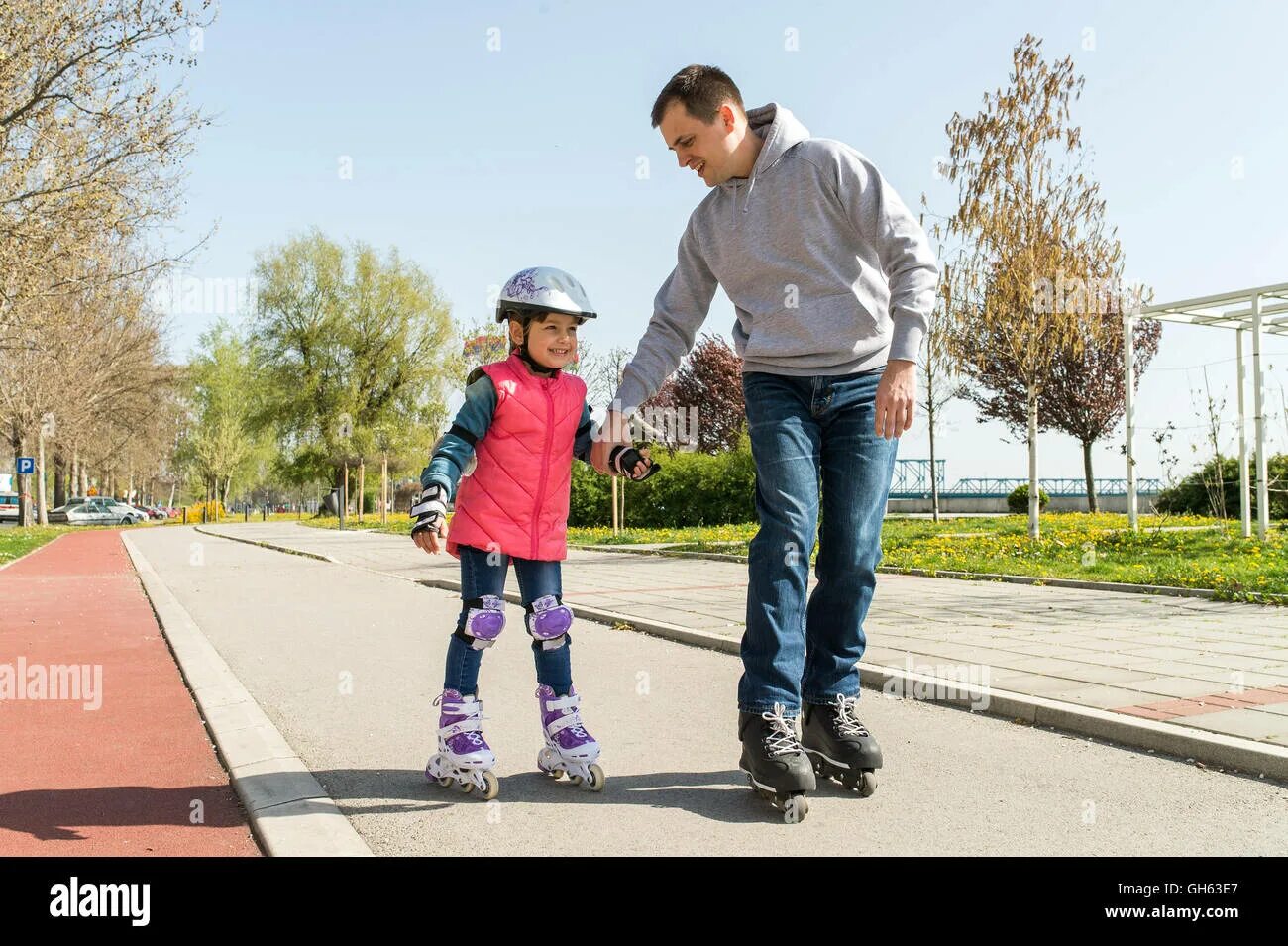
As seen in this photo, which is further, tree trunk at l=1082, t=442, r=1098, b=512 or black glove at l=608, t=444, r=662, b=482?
tree trunk at l=1082, t=442, r=1098, b=512

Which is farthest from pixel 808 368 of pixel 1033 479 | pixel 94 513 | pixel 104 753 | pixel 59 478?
pixel 59 478

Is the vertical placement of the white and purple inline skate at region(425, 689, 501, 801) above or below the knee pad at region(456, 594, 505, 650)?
below

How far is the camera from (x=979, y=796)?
132 inches

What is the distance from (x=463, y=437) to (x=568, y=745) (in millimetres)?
1047

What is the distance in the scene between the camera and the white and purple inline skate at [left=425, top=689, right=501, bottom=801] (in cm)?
339

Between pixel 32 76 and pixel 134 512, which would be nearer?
pixel 32 76

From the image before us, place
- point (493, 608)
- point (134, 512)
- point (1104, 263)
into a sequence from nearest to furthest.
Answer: point (493, 608), point (1104, 263), point (134, 512)

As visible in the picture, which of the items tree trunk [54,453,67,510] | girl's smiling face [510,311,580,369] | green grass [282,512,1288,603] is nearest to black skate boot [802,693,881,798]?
girl's smiling face [510,311,580,369]

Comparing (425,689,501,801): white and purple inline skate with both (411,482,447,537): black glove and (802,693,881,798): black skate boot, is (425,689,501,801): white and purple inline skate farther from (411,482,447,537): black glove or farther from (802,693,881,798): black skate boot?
(802,693,881,798): black skate boot

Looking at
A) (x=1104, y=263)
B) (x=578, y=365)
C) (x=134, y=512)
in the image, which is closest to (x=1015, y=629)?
(x=1104, y=263)

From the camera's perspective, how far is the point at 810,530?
334cm

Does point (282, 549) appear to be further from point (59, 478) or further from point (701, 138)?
point (59, 478)
